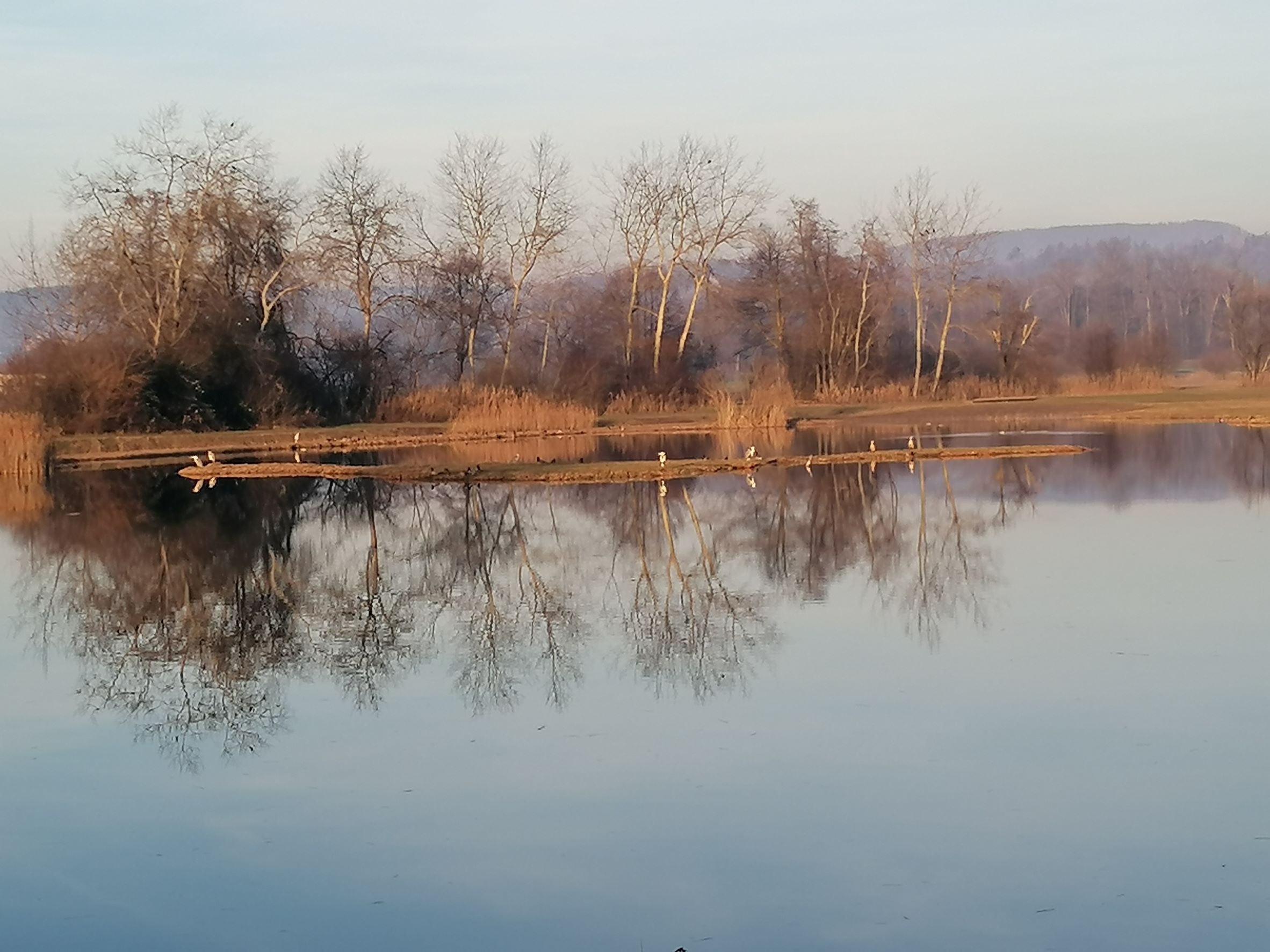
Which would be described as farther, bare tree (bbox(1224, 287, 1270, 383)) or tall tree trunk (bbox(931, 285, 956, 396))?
bare tree (bbox(1224, 287, 1270, 383))

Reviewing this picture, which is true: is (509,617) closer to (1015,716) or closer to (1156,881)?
(1015,716)

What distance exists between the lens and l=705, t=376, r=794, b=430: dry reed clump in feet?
125

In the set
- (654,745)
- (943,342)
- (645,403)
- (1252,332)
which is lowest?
(654,745)

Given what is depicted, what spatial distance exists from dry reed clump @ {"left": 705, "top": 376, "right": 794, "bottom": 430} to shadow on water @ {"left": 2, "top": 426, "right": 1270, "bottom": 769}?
39.5ft

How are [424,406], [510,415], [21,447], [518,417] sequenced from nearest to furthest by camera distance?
[21,447], [510,415], [518,417], [424,406]

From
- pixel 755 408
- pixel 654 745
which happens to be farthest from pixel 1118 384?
pixel 654 745

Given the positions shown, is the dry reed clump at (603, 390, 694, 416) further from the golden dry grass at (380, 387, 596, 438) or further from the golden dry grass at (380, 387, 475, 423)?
the golden dry grass at (380, 387, 475, 423)

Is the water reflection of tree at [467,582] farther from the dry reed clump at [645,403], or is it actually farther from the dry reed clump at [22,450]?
the dry reed clump at [645,403]

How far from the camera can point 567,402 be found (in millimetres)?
42781

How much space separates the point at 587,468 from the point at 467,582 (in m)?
10.6

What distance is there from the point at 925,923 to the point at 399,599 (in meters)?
8.70

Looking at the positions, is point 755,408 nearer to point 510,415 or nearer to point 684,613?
point 510,415

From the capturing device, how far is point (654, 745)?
827 centimetres

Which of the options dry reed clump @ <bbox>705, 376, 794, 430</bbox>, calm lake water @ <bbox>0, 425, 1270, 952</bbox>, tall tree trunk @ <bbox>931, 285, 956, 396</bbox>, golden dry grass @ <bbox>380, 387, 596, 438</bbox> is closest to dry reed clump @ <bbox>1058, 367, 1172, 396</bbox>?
tall tree trunk @ <bbox>931, 285, 956, 396</bbox>
